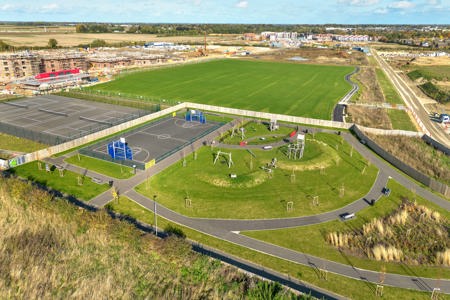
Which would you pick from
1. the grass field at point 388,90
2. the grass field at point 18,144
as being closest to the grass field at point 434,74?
the grass field at point 388,90

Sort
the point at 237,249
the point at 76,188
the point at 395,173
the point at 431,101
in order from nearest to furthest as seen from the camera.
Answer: the point at 237,249 < the point at 76,188 < the point at 395,173 < the point at 431,101

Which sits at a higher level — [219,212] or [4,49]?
[4,49]

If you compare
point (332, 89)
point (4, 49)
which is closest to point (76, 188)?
point (332, 89)

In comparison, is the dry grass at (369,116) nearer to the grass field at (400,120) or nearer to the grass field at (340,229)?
the grass field at (400,120)

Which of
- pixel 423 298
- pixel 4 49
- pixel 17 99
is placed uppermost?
pixel 4 49

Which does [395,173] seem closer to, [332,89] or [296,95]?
[296,95]

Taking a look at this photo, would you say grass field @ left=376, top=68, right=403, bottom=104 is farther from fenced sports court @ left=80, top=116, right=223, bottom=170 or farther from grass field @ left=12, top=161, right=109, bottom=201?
grass field @ left=12, top=161, right=109, bottom=201

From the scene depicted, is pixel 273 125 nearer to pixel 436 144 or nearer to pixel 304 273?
pixel 436 144

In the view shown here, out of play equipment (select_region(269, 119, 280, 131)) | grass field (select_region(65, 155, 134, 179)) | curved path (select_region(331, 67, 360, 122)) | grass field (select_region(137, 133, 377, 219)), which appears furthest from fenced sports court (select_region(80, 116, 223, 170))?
curved path (select_region(331, 67, 360, 122))
